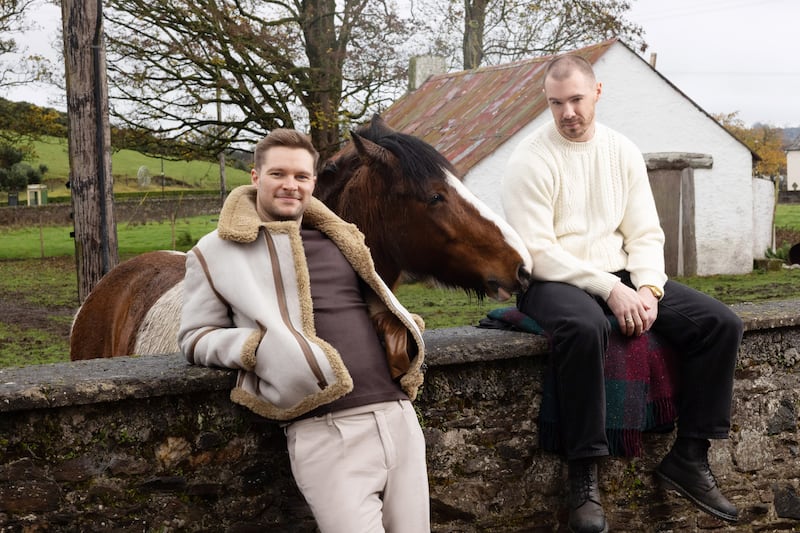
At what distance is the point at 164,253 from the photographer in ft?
16.9

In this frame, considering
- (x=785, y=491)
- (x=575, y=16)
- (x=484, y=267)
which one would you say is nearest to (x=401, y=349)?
(x=484, y=267)

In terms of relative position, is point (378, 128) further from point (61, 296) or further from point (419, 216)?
point (61, 296)

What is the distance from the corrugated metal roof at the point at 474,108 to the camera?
14.8 metres

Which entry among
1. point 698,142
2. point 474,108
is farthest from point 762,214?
point 474,108

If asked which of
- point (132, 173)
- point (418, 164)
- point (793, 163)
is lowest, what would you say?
point (418, 164)

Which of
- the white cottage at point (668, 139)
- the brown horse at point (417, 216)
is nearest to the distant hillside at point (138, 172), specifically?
the white cottage at point (668, 139)

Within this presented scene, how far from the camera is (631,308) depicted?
11.6ft

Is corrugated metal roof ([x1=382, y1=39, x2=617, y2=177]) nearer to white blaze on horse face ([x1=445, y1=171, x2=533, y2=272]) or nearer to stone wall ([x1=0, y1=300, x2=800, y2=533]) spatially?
stone wall ([x1=0, y1=300, x2=800, y2=533])

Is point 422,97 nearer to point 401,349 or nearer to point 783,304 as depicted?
point 783,304

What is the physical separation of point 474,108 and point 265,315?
14306mm

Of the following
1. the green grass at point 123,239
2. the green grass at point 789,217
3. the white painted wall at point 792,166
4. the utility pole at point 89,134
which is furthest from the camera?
the white painted wall at point 792,166

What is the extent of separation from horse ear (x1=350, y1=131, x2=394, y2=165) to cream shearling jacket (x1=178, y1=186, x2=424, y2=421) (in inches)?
26.3

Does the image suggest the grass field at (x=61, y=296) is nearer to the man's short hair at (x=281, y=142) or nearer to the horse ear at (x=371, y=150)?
the horse ear at (x=371, y=150)

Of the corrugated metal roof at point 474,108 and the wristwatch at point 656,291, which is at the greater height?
the corrugated metal roof at point 474,108
